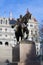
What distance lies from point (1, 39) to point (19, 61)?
229 ft

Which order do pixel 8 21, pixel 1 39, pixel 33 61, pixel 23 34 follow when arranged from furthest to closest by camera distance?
1. pixel 8 21
2. pixel 1 39
3. pixel 23 34
4. pixel 33 61

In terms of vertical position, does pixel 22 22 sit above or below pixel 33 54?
above

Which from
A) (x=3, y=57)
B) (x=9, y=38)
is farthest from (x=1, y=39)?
(x=3, y=57)

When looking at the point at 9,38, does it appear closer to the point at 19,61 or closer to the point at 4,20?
the point at 4,20

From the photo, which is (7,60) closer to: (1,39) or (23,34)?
(23,34)

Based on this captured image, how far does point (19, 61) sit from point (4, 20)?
8738 centimetres

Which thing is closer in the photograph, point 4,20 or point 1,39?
point 1,39

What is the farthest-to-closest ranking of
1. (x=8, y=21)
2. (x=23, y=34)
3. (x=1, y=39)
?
(x=8, y=21) → (x=1, y=39) → (x=23, y=34)

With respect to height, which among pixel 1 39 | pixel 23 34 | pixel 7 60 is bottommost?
pixel 1 39

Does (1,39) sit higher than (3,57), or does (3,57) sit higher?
(3,57)

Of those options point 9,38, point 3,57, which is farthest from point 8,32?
point 3,57

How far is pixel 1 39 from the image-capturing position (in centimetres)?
8556

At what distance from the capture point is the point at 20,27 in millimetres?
17203

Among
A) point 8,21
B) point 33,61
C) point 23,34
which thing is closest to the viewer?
point 33,61
